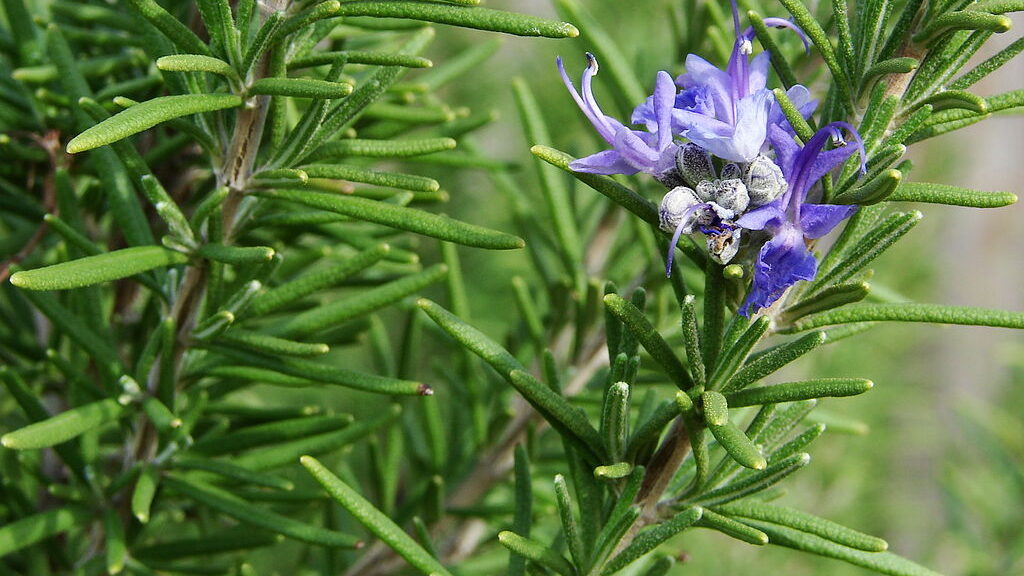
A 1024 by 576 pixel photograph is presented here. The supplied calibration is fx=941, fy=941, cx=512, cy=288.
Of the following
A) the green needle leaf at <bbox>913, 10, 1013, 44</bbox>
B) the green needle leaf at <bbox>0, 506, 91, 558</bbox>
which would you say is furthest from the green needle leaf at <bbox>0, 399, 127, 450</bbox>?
the green needle leaf at <bbox>913, 10, 1013, 44</bbox>

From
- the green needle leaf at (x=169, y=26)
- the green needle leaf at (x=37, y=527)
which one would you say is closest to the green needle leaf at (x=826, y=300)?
the green needle leaf at (x=169, y=26)

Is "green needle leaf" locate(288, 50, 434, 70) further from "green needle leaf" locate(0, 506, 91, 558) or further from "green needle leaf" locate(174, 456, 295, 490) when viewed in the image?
"green needle leaf" locate(0, 506, 91, 558)

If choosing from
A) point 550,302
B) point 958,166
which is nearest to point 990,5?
point 550,302

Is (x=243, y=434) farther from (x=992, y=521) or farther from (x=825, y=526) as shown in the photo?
(x=992, y=521)

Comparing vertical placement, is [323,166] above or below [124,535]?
above

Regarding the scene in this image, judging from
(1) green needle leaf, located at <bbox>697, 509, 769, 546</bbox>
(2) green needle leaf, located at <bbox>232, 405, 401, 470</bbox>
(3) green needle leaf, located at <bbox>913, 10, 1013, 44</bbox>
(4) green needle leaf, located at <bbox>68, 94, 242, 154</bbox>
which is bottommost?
(2) green needle leaf, located at <bbox>232, 405, 401, 470</bbox>

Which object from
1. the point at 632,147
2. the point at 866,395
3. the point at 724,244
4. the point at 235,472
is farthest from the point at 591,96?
the point at 866,395

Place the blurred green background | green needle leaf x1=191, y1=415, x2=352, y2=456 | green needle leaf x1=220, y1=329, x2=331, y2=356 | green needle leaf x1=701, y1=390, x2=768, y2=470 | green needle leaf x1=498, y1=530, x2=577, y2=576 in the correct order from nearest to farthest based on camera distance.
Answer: green needle leaf x1=701, y1=390, x2=768, y2=470 < green needle leaf x1=498, y1=530, x2=577, y2=576 < green needle leaf x1=220, y1=329, x2=331, y2=356 < green needle leaf x1=191, y1=415, x2=352, y2=456 < the blurred green background

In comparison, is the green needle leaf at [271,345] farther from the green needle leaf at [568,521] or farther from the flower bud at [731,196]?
the flower bud at [731,196]
